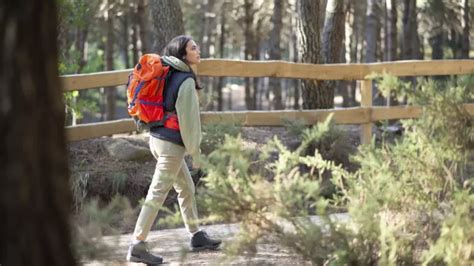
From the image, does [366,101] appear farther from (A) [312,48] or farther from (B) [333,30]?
(B) [333,30]

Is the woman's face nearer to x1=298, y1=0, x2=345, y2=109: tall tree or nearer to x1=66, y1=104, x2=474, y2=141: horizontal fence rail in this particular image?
x1=66, y1=104, x2=474, y2=141: horizontal fence rail

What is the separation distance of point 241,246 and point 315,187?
561 millimetres

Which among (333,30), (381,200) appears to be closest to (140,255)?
(381,200)

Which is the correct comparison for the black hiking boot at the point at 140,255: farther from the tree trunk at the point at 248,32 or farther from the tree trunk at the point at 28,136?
the tree trunk at the point at 248,32

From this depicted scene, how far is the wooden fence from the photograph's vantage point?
419 inches

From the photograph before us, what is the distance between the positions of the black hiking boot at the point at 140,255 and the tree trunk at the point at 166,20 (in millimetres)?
6803

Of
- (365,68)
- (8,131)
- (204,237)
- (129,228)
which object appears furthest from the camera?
(365,68)

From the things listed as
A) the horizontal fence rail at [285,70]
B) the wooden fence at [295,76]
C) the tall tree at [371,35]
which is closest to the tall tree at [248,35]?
the tall tree at [371,35]

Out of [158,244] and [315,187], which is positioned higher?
[315,187]

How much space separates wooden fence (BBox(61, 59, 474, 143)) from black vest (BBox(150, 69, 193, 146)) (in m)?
3.87

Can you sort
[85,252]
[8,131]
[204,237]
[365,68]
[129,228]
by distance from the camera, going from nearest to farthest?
[8,131]
[85,252]
[204,237]
[129,228]
[365,68]

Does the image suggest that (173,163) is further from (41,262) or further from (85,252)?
(41,262)

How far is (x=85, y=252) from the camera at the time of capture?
4703mm

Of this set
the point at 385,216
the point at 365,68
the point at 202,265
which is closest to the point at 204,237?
the point at 202,265
